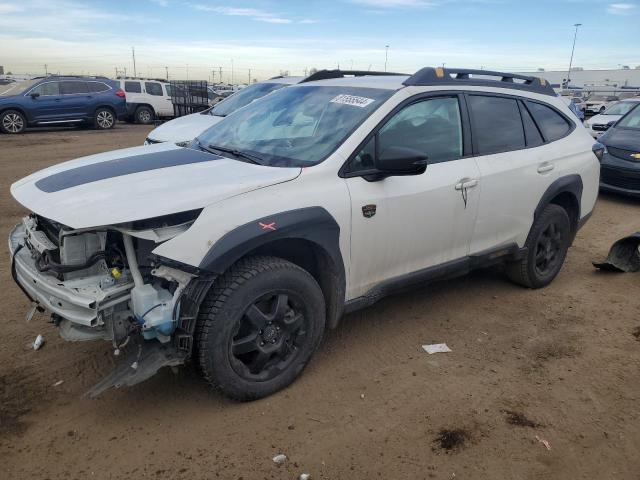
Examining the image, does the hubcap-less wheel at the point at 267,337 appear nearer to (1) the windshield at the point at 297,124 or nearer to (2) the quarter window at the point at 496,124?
(1) the windshield at the point at 297,124

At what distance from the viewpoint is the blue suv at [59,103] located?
16469 mm

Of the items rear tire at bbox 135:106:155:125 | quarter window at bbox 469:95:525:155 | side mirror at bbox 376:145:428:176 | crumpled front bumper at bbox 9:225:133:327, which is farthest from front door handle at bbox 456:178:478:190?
rear tire at bbox 135:106:155:125

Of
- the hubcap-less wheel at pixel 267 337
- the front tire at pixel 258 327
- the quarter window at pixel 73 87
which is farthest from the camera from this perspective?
the quarter window at pixel 73 87

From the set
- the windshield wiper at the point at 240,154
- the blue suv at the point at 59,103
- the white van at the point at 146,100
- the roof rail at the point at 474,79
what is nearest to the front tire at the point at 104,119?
the blue suv at the point at 59,103

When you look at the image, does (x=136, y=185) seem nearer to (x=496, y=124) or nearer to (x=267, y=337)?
(x=267, y=337)

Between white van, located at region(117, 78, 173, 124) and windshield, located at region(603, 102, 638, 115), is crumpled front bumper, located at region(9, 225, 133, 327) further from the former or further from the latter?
white van, located at region(117, 78, 173, 124)

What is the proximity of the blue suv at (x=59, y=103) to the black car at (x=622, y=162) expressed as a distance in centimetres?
1570

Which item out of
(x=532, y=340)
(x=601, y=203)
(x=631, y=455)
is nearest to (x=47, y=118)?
(x=601, y=203)

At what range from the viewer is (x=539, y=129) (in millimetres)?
4629

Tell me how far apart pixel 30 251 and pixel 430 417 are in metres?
2.51

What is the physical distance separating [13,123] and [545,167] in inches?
661

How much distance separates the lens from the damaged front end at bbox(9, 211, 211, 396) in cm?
266

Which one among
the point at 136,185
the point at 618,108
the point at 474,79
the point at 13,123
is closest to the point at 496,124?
the point at 474,79

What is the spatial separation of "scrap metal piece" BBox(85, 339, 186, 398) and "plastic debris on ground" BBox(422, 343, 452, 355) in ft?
5.97
